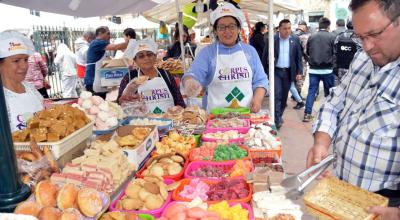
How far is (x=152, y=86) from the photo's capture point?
3846 millimetres

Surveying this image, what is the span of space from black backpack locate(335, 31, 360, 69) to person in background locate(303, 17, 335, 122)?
1.83ft

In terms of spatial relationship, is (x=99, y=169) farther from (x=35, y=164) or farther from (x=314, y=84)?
(x=314, y=84)

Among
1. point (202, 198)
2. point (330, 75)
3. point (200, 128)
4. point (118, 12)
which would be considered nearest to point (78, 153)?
point (202, 198)

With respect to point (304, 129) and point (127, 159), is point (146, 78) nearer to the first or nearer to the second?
point (127, 159)

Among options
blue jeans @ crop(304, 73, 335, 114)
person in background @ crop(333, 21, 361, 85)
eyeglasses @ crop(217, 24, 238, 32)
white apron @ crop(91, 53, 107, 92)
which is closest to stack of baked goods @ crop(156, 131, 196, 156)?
eyeglasses @ crop(217, 24, 238, 32)

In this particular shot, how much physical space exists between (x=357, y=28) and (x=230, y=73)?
6.70 feet

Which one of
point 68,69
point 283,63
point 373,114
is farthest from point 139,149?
point 68,69

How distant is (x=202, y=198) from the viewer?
2012 mm

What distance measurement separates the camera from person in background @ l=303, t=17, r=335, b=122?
26.1ft

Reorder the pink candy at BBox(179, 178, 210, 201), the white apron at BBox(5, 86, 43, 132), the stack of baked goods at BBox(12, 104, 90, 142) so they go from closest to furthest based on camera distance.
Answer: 1. the stack of baked goods at BBox(12, 104, 90, 142)
2. the pink candy at BBox(179, 178, 210, 201)
3. the white apron at BBox(5, 86, 43, 132)

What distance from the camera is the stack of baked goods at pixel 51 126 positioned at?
1.90 m

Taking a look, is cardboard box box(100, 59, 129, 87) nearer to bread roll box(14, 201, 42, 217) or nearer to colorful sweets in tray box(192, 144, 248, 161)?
colorful sweets in tray box(192, 144, 248, 161)

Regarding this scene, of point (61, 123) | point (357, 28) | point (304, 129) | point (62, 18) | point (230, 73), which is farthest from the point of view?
point (62, 18)

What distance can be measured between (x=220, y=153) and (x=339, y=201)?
105 cm
